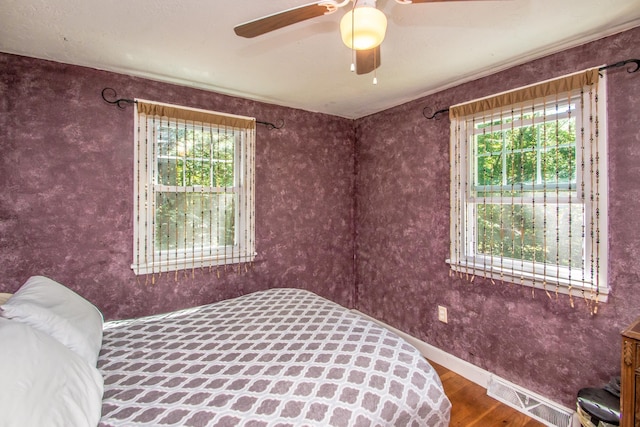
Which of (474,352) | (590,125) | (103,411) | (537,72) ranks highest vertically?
(537,72)

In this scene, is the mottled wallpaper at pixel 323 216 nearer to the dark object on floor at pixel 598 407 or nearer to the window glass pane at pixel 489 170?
the dark object on floor at pixel 598 407

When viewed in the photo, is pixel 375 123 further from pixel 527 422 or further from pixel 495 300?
pixel 527 422

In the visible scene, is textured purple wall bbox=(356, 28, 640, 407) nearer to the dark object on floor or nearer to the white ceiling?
the dark object on floor

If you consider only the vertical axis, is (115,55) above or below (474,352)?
above

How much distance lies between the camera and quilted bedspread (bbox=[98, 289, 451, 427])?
120 cm

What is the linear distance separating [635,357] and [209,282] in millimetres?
2772

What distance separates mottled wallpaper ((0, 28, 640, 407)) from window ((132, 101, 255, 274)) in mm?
104

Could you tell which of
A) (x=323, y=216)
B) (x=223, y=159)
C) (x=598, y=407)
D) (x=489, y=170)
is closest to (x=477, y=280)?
(x=489, y=170)

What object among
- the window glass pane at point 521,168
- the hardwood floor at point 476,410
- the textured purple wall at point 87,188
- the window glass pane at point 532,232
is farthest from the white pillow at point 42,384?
the window glass pane at point 521,168

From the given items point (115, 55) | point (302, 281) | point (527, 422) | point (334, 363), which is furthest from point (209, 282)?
point (527, 422)

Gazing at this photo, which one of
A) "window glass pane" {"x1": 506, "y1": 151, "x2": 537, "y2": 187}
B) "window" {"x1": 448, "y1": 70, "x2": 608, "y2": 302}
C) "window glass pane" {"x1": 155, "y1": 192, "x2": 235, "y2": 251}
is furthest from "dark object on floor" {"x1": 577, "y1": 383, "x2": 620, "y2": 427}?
"window glass pane" {"x1": 155, "y1": 192, "x2": 235, "y2": 251}

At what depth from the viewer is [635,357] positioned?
1.33 m

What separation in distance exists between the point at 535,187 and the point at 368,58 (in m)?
1.51

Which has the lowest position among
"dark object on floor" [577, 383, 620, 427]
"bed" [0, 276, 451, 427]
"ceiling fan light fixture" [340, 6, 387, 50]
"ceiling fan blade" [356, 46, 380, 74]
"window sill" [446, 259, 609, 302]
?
"dark object on floor" [577, 383, 620, 427]
